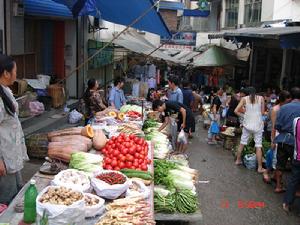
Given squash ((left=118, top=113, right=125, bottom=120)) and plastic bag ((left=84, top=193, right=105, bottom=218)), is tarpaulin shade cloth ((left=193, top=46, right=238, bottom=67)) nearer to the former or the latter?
squash ((left=118, top=113, right=125, bottom=120))

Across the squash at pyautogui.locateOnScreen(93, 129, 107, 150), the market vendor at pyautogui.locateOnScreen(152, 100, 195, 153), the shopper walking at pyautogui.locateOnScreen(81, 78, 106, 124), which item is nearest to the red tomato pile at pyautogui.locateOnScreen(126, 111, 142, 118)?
the market vendor at pyautogui.locateOnScreen(152, 100, 195, 153)

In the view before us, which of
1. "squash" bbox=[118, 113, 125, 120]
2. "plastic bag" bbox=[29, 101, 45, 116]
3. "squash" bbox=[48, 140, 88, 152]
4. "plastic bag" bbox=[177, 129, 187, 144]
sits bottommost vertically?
"plastic bag" bbox=[177, 129, 187, 144]

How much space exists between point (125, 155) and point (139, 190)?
3.07 feet

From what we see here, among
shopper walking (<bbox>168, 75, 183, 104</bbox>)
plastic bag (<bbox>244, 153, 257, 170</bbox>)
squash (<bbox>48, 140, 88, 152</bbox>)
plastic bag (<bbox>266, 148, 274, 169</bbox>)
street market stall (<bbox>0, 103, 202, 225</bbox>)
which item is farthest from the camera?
shopper walking (<bbox>168, 75, 183, 104</bbox>)

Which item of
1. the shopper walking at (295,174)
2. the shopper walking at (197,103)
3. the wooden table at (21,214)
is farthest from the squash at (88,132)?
the shopper walking at (197,103)

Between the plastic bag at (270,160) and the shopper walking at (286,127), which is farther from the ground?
the shopper walking at (286,127)

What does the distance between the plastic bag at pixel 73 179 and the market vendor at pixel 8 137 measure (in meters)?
0.54

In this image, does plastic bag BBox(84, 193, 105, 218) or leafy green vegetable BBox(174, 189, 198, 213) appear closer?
plastic bag BBox(84, 193, 105, 218)

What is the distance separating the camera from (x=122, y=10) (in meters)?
8.89

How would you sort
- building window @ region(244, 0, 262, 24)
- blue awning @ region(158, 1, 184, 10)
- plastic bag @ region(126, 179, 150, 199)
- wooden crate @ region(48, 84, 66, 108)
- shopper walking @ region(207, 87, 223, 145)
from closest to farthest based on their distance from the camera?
1. plastic bag @ region(126, 179, 150, 199)
2. wooden crate @ region(48, 84, 66, 108)
3. shopper walking @ region(207, 87, 223, 145)
4. building window @ region(244, 0, 262, 24)
5. blue awning @ region(158, 1, 184, 10)

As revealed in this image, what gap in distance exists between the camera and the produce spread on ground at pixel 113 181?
12.5 ft

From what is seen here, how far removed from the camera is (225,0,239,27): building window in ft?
88.7

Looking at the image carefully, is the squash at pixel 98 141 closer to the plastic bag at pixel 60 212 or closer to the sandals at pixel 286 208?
the plastic bag at pixel 60 212

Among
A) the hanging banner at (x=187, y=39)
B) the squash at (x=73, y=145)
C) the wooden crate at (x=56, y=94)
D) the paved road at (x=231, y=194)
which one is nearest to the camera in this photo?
the squash at (x=73, y=145)
